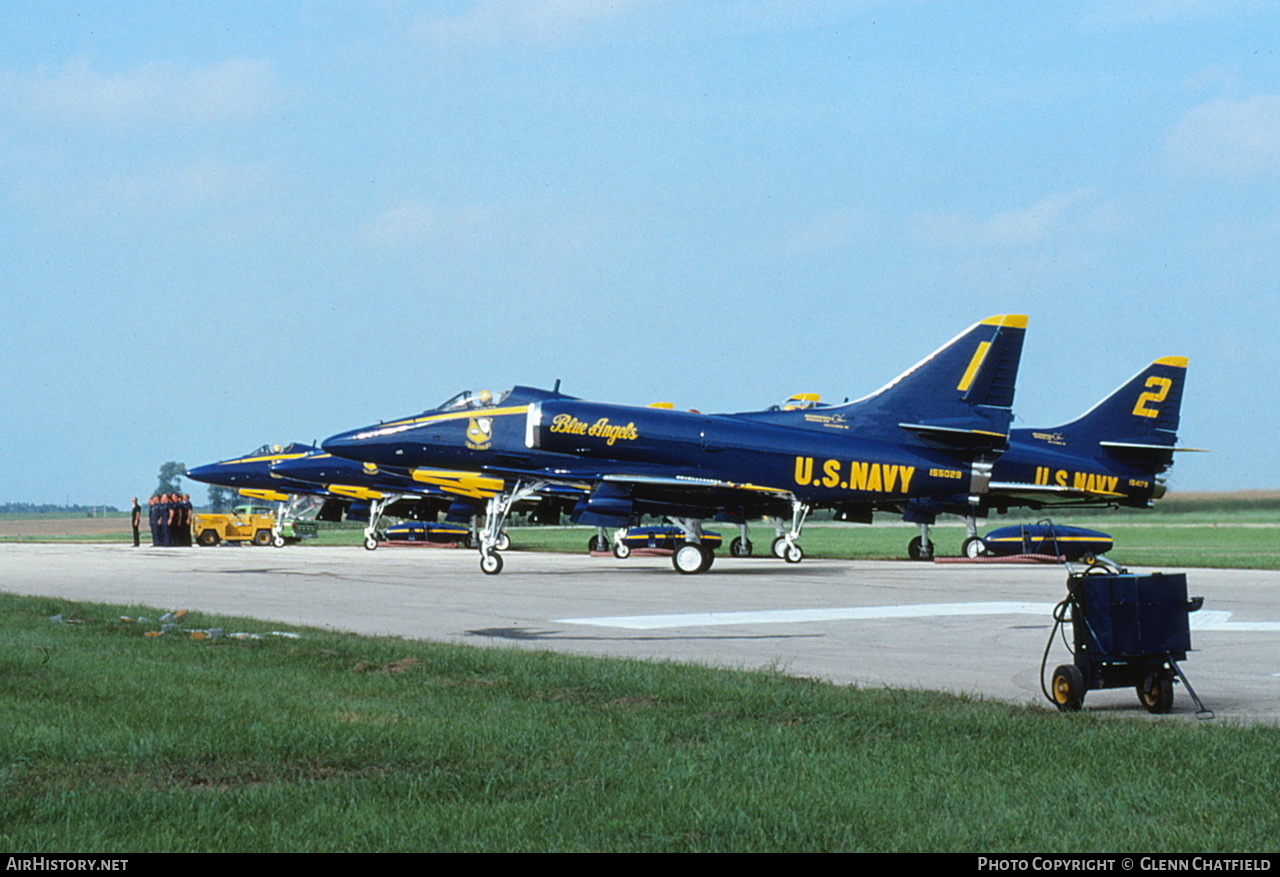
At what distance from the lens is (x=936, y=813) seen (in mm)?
5277

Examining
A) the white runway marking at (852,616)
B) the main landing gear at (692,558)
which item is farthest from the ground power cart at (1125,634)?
the main landing gear at (692,558)

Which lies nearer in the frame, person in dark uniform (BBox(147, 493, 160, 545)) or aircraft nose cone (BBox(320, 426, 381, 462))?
aircraft nose cone (BBox(320, 426, 381, 462))

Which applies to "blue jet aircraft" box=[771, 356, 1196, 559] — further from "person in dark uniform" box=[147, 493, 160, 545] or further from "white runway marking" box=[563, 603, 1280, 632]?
"person in dark uniform" box=[147, 493, 160, 545]

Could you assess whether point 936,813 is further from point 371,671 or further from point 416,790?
point 371,671

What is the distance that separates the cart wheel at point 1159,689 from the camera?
8.02 metres

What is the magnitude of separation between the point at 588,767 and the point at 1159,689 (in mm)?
3851

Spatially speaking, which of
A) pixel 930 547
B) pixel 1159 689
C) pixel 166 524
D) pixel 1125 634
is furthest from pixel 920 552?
pixel 166 524

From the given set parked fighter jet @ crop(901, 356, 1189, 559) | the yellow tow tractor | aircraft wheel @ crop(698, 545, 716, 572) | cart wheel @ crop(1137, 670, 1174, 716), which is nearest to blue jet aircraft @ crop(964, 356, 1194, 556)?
parked fighter jet @ crop(901, 356, 1189, 559)

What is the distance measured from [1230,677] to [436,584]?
14.1 metres

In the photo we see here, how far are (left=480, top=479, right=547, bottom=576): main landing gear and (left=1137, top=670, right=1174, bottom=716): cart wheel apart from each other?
696 inches

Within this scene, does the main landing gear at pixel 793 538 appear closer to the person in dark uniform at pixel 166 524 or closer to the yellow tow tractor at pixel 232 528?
the yellow tow tractor at pixel 232 528

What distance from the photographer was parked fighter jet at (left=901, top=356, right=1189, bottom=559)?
32.8 metres

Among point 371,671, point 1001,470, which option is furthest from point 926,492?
point 371,671

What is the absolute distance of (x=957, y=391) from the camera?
2725cm
